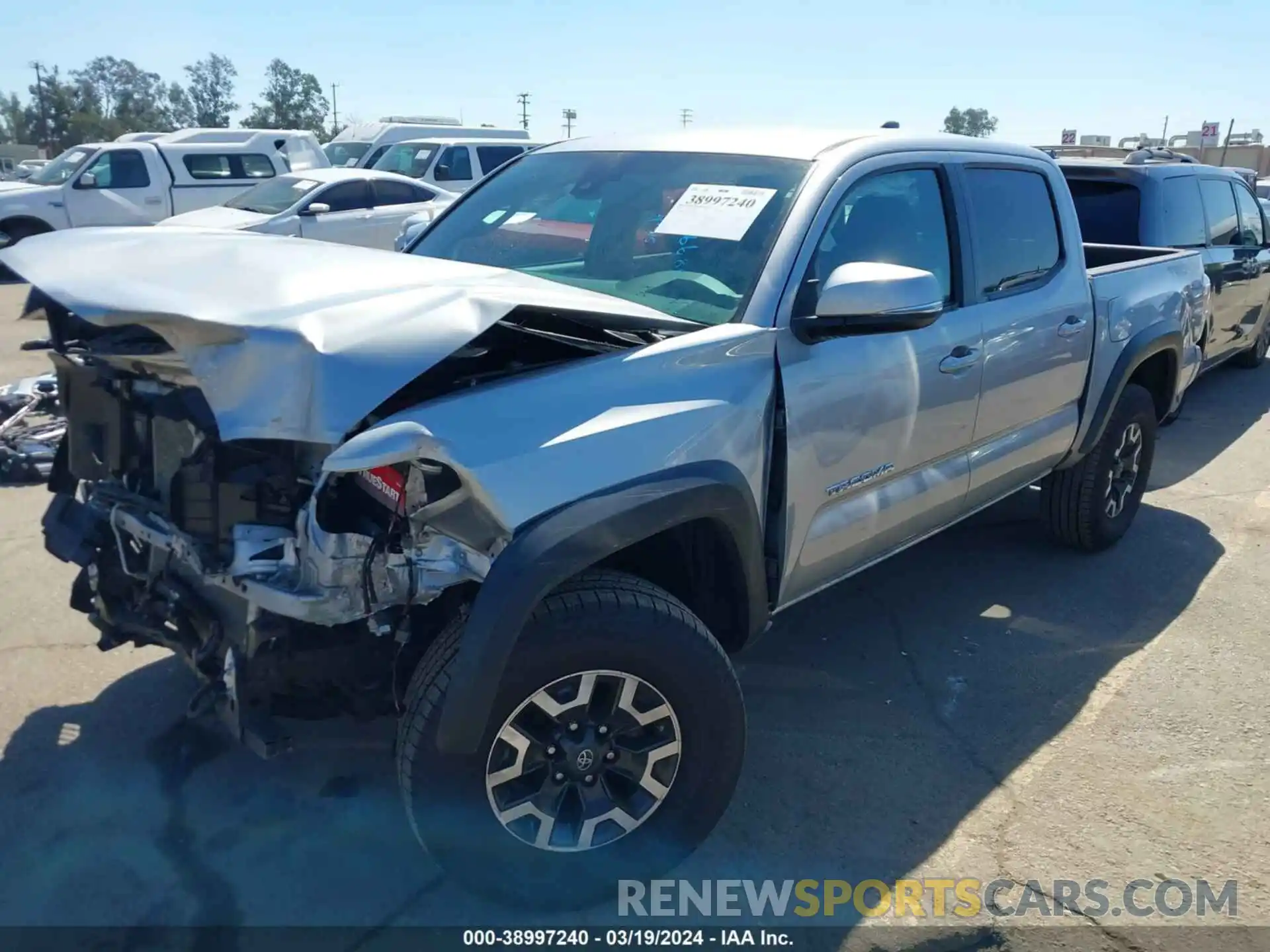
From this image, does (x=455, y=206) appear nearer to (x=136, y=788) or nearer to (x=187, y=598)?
(x=187, y=598)

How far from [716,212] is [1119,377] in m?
2.41

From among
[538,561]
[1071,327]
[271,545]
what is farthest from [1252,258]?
[271,545]

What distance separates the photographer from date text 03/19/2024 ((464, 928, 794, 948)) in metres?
2.62

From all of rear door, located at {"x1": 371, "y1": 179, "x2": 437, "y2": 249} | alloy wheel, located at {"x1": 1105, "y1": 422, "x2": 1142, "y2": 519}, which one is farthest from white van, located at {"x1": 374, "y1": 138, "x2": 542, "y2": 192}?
alloy wheel, located at {"x1": 1105, "y1": 422, "x2": 1142, "y2": 519}

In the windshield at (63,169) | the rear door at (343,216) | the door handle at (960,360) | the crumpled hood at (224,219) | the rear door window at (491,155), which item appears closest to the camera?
the door handle at (960,360)

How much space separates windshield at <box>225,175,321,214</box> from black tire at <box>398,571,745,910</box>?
10.9m

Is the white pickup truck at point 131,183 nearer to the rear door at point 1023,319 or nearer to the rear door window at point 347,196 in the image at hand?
the rear door window at point 347,196

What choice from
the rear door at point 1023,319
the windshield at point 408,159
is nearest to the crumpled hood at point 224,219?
the windshield at point 408,159

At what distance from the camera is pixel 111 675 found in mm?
3795

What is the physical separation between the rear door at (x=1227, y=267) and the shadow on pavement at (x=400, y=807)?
4.55 meters

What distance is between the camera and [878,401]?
3271mm

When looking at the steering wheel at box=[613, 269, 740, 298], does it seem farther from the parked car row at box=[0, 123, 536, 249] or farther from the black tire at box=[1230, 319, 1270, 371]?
the parked car row at box=[0, 123, 536, 249]

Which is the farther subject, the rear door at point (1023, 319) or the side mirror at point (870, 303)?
the rear door at point (1023, 319)

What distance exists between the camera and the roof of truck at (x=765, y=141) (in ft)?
11.3
